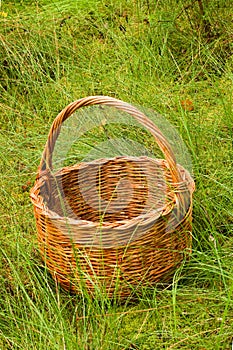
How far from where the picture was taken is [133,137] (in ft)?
8.59

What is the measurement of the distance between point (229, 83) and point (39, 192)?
48.3 inches

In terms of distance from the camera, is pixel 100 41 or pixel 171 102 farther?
pixel 100 41

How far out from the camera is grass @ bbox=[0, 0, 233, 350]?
5.56 feet

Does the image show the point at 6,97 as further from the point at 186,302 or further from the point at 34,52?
the point at 186,302

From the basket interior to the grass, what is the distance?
149 mm

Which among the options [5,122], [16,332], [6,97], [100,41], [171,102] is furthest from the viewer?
[100,41]

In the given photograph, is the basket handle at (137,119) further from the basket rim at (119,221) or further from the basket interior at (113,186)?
the basket interior at (113,186)

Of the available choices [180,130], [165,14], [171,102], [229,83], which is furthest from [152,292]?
[165,14]

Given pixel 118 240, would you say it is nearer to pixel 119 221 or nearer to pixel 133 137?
pixel 119 221

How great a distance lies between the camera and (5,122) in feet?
10.0

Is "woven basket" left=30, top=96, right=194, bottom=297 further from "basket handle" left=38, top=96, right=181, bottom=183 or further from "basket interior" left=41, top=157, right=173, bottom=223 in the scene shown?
"basket interior" left=41, top=157, right=173, bottom=223

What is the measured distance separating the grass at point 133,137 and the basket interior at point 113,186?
149mm

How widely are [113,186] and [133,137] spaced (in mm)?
282

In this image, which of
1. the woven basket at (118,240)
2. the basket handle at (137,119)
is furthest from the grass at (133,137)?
the basket handle at (137,119)
